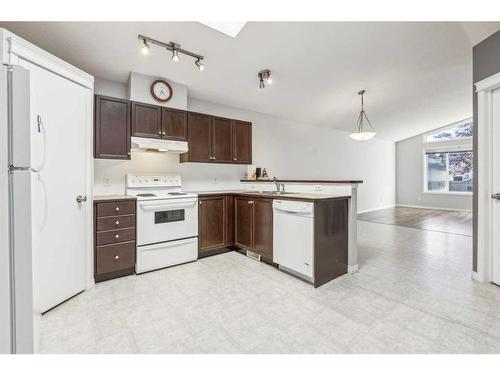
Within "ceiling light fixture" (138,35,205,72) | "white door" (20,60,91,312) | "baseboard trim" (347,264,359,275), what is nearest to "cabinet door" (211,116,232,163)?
"ceiling light fixture" (138,35,205,72)

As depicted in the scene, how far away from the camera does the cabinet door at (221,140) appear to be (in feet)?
11.5

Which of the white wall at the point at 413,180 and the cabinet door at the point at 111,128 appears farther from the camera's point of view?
the white wall at the point at 413,180

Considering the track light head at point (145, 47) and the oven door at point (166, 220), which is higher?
the track light head at point (145, 47)

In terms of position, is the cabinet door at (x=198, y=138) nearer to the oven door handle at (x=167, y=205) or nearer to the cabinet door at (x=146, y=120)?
the cabinet door at (x=146, y=120)

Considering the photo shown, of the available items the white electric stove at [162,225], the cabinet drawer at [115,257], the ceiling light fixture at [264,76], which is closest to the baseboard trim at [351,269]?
the white electric stove at [162,225]

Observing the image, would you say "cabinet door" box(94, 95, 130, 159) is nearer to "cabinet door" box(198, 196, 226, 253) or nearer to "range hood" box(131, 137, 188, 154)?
"range hood" box(131, 137, 188, 154)

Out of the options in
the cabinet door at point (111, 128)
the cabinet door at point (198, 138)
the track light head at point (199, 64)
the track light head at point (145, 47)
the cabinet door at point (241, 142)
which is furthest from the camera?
the cabinet door at point (241, 142)

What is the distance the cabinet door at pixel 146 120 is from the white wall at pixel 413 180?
897 cm

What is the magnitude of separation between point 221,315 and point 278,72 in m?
3.10

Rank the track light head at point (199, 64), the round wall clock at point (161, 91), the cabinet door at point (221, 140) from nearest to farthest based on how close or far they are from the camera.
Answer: the track light head at point (199, 64), the round wall clock at point (161, 91), the cabinet door at point (221, 140)

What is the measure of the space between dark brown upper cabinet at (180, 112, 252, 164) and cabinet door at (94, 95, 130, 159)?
807mm

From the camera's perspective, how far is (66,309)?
194 centimetres

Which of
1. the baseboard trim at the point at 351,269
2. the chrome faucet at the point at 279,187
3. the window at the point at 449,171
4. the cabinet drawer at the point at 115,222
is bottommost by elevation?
the baseboard trim at the point at 351,269
